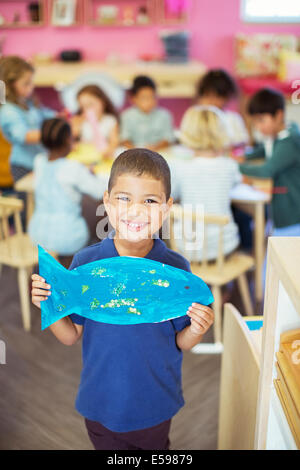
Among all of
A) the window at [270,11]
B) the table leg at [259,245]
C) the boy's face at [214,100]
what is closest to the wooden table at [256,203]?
the table leg at [259,245]

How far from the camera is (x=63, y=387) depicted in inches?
76.1

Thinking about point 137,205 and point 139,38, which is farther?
point 139,38

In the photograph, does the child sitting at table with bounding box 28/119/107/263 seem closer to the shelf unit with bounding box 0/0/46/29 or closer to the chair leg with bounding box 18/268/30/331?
the chair leg with bounding box 18/268/30/331

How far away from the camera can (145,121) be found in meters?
3.05

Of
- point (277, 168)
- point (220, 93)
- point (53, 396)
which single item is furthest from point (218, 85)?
point (53, 396)

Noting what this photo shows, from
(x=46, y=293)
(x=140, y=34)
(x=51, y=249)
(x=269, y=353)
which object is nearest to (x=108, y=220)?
(x=46, y=293)

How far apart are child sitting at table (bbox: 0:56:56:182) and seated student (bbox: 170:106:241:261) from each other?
2.67 feet

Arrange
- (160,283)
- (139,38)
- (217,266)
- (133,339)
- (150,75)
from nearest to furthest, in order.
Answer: (160,283) → (133,339) → (217,266) → (150,75) → (139,38)

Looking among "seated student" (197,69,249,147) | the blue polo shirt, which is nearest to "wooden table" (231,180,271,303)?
"seated student" (197,69,249,147)

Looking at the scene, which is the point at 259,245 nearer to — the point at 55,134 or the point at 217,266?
the point at 217,266

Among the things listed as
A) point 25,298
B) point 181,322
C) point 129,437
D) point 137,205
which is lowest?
point 25,298

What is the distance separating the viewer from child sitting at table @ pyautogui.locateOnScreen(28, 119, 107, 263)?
2.04 meters

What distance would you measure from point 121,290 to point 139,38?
4411 mm

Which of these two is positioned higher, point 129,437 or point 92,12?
point 92,12
